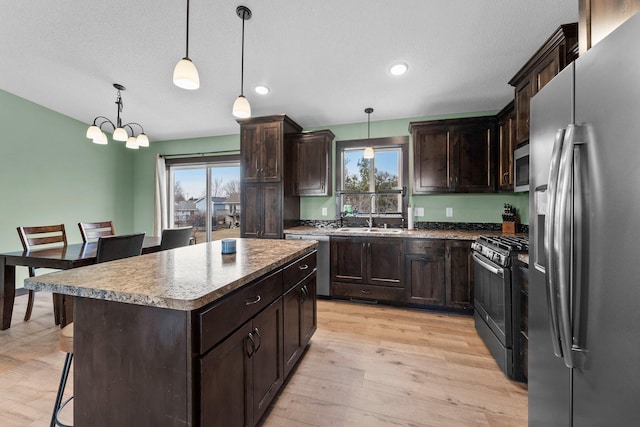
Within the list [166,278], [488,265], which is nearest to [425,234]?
[488,265]

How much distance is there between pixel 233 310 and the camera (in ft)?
3.73

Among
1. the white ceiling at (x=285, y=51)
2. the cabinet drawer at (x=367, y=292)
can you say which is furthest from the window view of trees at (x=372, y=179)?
the cabinet drawer at (x=367, y=292)

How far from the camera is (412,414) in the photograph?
1.57 m

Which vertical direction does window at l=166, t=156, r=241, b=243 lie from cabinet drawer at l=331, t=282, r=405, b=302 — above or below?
above

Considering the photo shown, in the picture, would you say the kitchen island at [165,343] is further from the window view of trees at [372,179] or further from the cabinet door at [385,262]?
the window view of trees at [372,179]

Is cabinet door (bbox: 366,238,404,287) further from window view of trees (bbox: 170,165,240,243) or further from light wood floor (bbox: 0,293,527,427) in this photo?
window view of trees (bbox: 170,165,240,243)

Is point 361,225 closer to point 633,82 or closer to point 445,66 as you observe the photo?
point 445,66

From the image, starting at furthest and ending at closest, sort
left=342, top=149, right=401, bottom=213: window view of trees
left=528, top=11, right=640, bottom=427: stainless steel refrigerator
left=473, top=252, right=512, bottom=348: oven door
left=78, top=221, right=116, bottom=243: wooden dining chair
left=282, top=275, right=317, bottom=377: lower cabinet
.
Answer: left=342, top=149, right=401, bottom=213: window view of trees, left=78, top=221, right=116, bottom=243: wooden dining chair, left=473, top=252, right=512, bottom=348: oven door, left=282, top=275, right=317, bottom=377: lower cabinet, left=528, top=11, right=640, bottom=427: stainless steel refrigerator

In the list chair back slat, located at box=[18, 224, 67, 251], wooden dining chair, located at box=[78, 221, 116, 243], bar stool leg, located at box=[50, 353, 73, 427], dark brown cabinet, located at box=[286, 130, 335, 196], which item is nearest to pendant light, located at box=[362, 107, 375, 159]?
dark brown cabinet, located at box=[286, 130, 335, 196]

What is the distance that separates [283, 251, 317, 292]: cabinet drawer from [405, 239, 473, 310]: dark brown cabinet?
1487 mm

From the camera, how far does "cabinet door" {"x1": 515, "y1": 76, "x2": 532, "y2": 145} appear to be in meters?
2.35

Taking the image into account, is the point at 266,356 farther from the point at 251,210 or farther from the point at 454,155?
the point at 454,155

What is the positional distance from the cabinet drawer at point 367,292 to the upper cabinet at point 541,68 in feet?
6.81

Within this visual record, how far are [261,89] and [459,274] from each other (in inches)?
123
